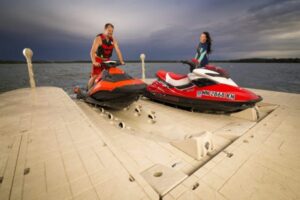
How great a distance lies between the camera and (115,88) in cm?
282

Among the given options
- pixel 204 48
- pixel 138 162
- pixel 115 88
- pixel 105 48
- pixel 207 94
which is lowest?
pixel 138 162

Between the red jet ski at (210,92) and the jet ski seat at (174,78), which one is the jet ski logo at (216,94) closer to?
the red jet ski at (210,92)

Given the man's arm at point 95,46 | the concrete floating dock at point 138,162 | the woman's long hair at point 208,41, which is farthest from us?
the woman's long hair at point 208,41

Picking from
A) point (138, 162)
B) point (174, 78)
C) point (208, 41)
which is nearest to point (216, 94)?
point (174, 78)

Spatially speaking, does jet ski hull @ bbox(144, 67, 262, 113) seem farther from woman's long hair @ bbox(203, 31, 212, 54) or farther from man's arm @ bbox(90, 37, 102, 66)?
man's arm @ bbox(90, 37, 102, 66)

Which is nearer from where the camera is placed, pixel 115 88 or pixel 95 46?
pixel 115 88

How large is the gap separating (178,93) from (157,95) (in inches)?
30.6

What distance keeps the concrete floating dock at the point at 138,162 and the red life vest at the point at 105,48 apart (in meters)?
1.85

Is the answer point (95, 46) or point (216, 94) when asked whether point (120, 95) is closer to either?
point (95, 46)

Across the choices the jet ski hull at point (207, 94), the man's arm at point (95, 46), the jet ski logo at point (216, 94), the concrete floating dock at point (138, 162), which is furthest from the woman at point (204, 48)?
the man's arm at point (95, 46)

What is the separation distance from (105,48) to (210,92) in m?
2.66

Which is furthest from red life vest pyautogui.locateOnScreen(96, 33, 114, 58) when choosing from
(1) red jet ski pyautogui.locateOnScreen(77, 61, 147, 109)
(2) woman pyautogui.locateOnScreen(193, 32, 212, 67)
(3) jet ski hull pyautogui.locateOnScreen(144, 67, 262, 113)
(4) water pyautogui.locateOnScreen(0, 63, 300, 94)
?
(4) water pyautogui.locateOnScreen(0, 63, 300, 94)

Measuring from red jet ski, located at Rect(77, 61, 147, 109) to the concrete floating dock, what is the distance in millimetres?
669

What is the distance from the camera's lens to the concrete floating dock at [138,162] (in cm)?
105
